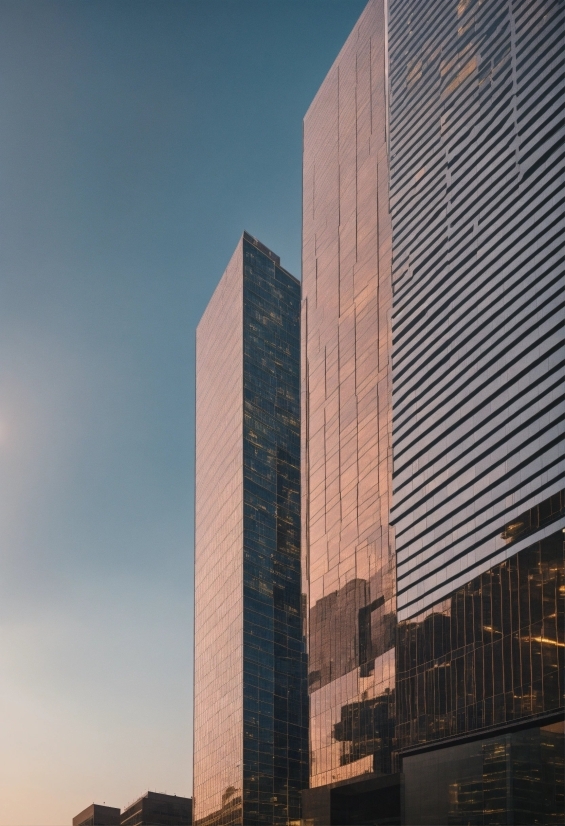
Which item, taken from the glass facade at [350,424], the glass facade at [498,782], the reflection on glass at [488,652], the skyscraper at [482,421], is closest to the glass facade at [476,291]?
the skyscraper at [482,421]

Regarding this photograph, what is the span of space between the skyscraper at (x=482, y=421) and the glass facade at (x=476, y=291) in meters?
0.20

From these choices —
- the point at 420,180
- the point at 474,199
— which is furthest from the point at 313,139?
the point at 474,199

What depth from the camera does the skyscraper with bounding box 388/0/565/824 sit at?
81875mm

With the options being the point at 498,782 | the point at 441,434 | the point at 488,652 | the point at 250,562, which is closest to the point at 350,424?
the point at 441,434

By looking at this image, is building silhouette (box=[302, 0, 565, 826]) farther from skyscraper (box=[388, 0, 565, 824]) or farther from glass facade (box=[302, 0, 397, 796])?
glass facade (box=[302, 0, 397, 796])

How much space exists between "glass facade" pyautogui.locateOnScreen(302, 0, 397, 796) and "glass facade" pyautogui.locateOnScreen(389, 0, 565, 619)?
17.5ft

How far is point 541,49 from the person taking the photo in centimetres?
9781

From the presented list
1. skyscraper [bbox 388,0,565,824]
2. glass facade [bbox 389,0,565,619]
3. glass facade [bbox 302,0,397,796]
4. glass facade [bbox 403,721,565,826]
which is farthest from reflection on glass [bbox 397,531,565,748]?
glass facade [bbox 302,0,397,796]

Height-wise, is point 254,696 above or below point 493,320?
below

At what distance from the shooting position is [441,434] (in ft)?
327

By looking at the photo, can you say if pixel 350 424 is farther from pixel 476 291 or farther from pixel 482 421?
pixel 482 421

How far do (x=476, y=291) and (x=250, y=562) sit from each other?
254 feet

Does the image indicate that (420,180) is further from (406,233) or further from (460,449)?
(460,449)

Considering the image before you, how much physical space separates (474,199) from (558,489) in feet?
110
